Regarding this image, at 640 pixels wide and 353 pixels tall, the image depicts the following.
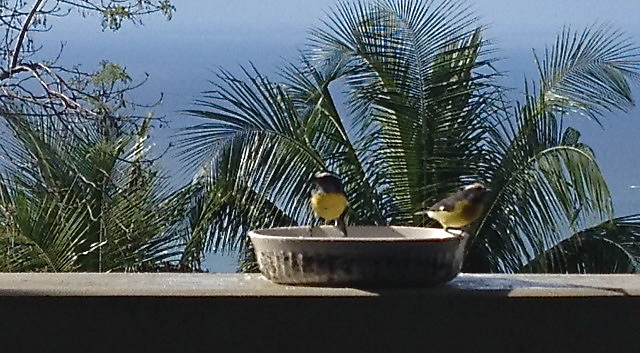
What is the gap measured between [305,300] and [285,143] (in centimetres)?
266

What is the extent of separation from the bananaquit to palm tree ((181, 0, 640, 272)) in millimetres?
2307

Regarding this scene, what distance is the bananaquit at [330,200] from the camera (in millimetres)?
1758

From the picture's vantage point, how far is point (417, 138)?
4344mm

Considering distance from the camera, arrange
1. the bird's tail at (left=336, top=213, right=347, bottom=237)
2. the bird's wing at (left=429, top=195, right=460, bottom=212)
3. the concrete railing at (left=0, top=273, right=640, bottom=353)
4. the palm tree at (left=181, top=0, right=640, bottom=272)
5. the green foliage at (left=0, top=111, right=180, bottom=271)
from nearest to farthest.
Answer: the concrete railing at (left=0, top=273, right=640, bottom=353) < the bird's tail at (left=336, top=213, right=347, bottom=237) < the bird's wing at (left=429, top=195, right=460, bottom=212) < the green foliage at (left=0, top=111, right=180, bottom=271) < the palm tree at (left=181, top=0, right=640, bottom=272)

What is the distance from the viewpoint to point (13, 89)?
4293 mm

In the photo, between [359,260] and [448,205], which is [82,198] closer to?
[448,205]

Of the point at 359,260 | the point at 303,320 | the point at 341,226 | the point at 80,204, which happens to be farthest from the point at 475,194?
the point at 80,204

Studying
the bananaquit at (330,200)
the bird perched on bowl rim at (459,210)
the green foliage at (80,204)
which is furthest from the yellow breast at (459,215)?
the green foliage at (80,204)

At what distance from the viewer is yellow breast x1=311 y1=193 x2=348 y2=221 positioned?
176cm

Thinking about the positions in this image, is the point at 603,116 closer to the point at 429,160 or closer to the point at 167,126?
the point at 429,160

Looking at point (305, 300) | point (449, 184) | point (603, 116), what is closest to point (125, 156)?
point (449, 184)

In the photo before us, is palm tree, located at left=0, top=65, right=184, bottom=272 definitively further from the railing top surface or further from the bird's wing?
the bird's wing

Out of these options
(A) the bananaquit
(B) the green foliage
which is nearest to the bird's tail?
(A) the bananaquit

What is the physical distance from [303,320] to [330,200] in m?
0.28
